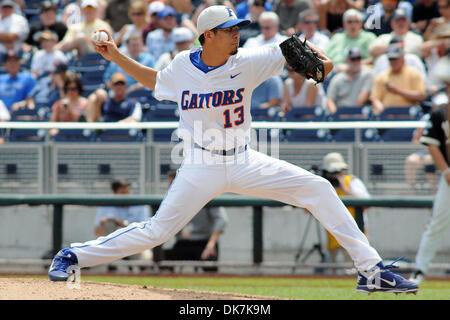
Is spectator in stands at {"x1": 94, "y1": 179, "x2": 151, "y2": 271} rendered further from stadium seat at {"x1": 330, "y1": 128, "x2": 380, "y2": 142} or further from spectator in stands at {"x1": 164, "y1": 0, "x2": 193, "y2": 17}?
spectator in stands at {"x1": 164, "y1": 0, "x2": 193, "y2": 17}

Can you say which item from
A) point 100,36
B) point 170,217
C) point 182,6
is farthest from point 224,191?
point 182,6

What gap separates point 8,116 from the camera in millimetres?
11438

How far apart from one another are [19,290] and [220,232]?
4.16 m

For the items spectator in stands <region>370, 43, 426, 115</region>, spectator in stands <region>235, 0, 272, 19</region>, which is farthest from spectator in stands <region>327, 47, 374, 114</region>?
spectator in stands <region>235, 0, 272, 19</region>

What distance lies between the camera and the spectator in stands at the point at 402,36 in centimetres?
1102

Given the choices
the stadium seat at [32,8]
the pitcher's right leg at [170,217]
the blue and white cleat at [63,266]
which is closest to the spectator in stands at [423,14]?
the pitcher's right leg at [170,217]

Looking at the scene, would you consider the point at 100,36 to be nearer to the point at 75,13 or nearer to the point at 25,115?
the point at 25,115

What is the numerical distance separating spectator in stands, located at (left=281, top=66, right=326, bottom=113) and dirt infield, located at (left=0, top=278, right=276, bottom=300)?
16.4 ft

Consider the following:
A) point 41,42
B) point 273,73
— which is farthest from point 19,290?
point 41,42

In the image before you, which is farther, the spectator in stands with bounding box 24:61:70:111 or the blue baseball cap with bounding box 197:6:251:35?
the spectator in stands with bounding box 24:61:70:111

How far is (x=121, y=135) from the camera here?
9641 mm

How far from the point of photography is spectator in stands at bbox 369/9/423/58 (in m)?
11.0

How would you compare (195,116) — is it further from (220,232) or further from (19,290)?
(220,232)
